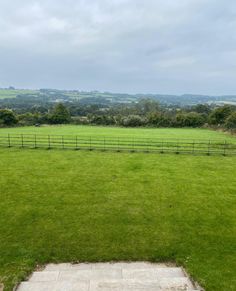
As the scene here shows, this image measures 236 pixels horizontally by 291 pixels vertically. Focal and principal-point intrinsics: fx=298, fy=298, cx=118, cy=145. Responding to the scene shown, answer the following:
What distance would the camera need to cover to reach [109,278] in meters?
8.32

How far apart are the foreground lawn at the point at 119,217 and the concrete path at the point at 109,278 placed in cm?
43

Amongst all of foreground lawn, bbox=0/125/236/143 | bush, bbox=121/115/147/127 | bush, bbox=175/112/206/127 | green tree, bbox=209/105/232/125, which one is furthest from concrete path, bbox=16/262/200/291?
green tree, bbox=209/105/232/125

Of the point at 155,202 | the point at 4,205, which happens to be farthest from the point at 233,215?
the point at 4,205

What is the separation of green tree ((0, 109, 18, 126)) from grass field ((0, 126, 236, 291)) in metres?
41.7

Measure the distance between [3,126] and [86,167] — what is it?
145 ft

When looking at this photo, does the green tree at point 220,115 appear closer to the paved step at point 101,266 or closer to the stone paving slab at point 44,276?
the paved step at point 101,266

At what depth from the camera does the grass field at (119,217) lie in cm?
961

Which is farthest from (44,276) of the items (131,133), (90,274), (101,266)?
(131,133)

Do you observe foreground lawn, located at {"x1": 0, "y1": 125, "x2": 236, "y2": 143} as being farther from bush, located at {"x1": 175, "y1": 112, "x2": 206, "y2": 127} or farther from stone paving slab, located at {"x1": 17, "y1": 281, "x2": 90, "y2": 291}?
stone paving slab, located at {"x1": 17, "y1": 281, "x2": 90, "y2": 291}

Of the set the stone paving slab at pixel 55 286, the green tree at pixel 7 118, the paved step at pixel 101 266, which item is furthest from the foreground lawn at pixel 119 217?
the green tree at pixel 7 118

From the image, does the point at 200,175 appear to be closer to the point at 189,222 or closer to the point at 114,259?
the point at 189,222

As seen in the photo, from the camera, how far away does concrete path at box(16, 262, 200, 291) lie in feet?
24.7

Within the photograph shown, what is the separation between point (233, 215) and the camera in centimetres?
1338

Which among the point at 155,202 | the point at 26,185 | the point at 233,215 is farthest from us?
the point at 26,185
